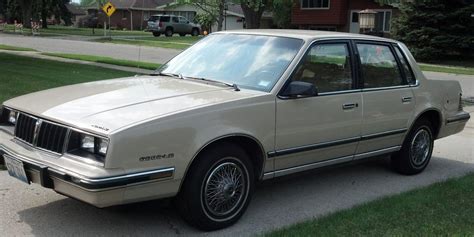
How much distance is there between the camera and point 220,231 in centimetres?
452

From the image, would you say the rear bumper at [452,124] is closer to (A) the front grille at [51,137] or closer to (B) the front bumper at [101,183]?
(B) the front bumper at [101,183]

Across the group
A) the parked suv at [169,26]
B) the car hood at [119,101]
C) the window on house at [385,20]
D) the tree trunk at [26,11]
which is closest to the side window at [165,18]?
the parked suv at [169,26]

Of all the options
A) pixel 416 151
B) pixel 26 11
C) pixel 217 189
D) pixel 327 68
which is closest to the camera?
pixel 217 189

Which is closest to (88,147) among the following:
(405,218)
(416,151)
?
(405,218)

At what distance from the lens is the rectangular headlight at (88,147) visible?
3871 millimetres

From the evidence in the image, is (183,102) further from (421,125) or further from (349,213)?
(421,125)

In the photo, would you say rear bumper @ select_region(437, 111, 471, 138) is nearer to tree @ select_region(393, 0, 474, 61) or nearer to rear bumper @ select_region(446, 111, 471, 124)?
rear bumper @ select_region(446, 111, 471, 124)

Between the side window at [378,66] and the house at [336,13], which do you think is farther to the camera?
the house at [336,13]

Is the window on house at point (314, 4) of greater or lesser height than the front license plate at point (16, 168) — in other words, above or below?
above

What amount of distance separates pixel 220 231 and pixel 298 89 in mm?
1389

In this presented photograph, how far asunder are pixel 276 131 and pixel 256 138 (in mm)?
246

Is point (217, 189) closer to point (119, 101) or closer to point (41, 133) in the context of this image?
point (119, 101)

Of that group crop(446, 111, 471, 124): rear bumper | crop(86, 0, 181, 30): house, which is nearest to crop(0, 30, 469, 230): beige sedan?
crop(446, 111, 471, 124): rear bumper

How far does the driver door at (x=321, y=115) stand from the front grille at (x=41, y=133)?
1774 mm
